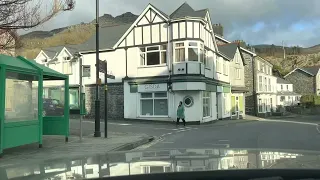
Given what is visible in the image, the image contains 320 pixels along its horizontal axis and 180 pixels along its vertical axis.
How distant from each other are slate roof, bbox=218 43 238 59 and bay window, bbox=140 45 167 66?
13.5 m

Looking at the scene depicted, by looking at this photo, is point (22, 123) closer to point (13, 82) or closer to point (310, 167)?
point (13, 82)

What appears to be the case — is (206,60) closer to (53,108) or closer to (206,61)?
(206,61)

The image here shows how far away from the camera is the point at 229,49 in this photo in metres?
42.1

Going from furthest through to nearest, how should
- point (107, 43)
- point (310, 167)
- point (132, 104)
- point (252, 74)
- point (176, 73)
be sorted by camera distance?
point (252, 74), point (107, 43), point (132, 104), point (176, 73), point (310, 167)

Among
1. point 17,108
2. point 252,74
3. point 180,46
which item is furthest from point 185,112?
point 252,74

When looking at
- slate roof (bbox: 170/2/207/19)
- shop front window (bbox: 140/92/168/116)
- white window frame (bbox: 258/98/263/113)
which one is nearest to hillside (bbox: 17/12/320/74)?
white window frame (bbox: 258/98/263/113)

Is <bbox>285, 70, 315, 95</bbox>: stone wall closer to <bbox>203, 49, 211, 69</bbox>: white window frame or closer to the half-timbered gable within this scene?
<bbox>203, 49, 211, 69</bbox>: white window frame

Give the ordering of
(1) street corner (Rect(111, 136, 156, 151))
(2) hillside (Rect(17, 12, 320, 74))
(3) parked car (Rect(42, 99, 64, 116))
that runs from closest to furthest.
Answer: (1) street corner (Rect(111, 136, 156, 151)) < (3) parked car (Rect(42, 99, 64, 116)) < (2) hillside (Rect(17, 12, 320, 74))

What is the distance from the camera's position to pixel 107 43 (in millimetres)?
33156

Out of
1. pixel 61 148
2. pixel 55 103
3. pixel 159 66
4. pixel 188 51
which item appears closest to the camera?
pixel 61 148

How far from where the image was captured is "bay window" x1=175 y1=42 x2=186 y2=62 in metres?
27.9

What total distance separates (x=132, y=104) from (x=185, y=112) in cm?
443

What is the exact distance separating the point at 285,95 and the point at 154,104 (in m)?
46.4

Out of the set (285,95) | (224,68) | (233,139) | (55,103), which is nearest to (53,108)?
(55,103)
